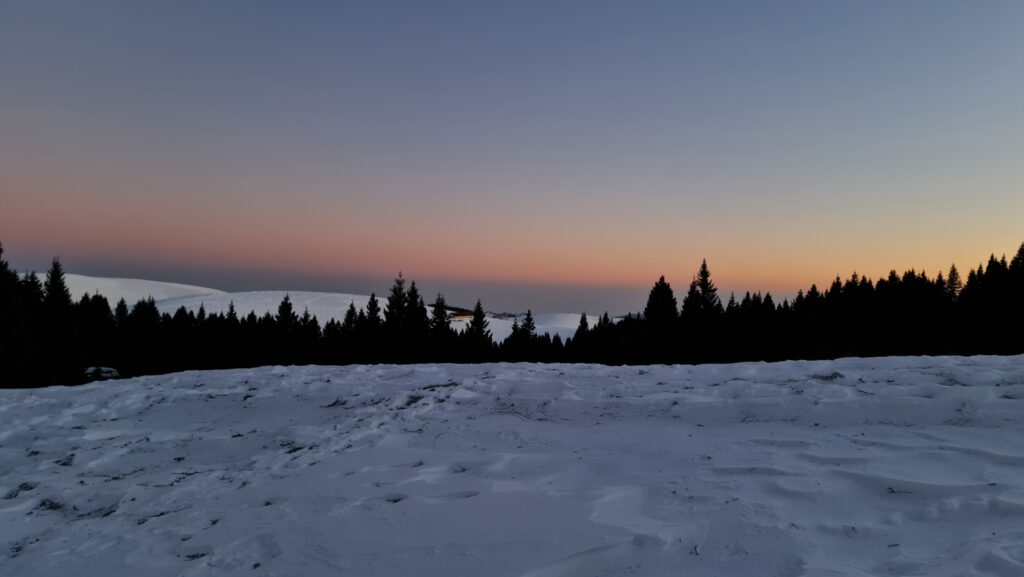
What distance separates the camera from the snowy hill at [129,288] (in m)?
166

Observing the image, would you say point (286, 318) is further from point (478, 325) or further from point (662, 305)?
point (662, 305)

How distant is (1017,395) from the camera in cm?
719

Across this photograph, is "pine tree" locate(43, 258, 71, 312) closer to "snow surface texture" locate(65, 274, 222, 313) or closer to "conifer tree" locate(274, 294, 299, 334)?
"conifer tree" locate(274, 294, 299, 334)

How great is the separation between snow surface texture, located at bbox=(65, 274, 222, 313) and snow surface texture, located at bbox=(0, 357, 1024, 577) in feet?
609

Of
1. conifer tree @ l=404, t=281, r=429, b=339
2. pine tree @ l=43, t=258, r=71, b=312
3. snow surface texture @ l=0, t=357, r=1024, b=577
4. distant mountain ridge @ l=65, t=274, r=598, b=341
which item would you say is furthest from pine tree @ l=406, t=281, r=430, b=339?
distant mountain ridge @ l=65, t=274, r=598, b=341

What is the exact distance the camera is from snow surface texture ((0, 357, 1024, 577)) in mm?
4012

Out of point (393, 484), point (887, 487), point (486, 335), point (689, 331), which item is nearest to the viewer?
point (887, 487)

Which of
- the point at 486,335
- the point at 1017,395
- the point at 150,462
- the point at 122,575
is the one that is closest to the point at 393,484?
the point at 122,575

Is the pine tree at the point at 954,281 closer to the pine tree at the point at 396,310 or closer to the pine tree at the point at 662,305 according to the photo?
the pine tree at the point at 662,305

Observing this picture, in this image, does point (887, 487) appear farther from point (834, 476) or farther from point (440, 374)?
point (440, 374)

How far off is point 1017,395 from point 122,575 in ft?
35.8

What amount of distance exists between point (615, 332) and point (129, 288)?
183916mm

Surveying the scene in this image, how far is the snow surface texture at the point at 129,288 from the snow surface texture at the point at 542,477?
186m

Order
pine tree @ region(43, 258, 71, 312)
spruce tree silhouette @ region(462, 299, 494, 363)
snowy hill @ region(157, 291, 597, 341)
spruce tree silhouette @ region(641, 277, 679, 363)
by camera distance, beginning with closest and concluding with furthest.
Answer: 1. pine tree @ region(43, 258, 71, 312)
2. spruce tree silhouette @ region(641, 277, 679, 363)
3. spruce tree silhouette @ region(462, 299, 494, 363)
4. snowy hill @ region(157, 291, 597, 341)
